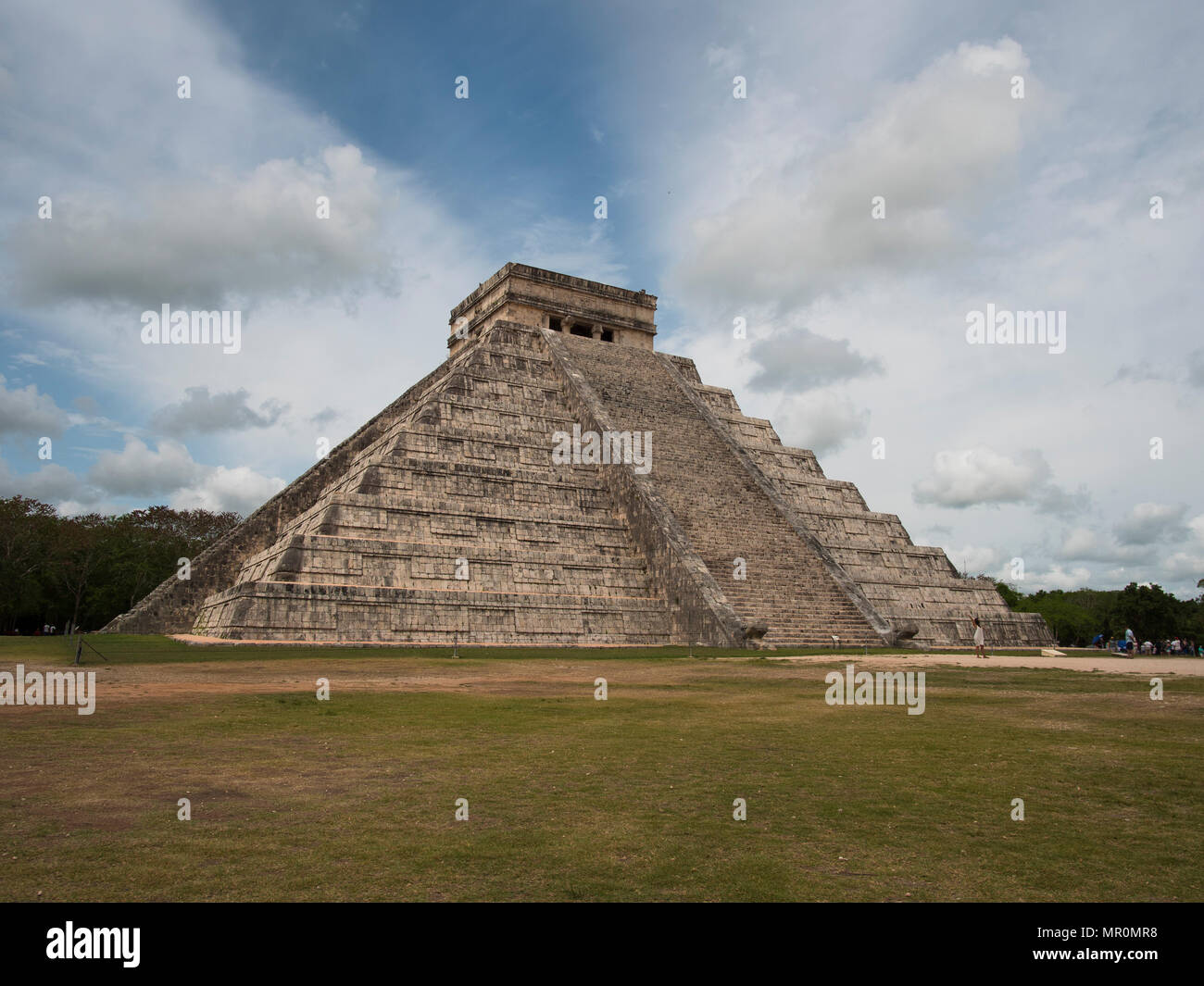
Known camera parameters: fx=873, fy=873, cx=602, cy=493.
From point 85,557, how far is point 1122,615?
58.4 meters

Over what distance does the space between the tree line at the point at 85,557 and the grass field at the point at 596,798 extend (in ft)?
109

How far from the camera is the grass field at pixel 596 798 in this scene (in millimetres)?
3951

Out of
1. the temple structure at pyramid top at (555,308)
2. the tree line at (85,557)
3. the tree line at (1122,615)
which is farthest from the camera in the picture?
the tree line at (1122,615)

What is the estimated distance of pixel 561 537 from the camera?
23.0 meters

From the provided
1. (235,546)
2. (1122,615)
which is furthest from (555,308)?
(1122,615)

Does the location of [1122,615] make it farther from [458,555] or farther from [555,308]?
[458,555]

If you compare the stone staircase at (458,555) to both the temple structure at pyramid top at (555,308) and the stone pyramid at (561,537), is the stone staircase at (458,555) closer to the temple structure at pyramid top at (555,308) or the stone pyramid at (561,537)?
the stone pyramid at (561,537)

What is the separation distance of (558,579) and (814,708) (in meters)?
12.5

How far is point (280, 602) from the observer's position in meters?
18.5

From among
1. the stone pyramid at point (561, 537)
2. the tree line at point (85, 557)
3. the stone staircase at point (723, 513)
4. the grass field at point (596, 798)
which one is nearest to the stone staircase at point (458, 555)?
the stone pyramid at point (561, 537)
